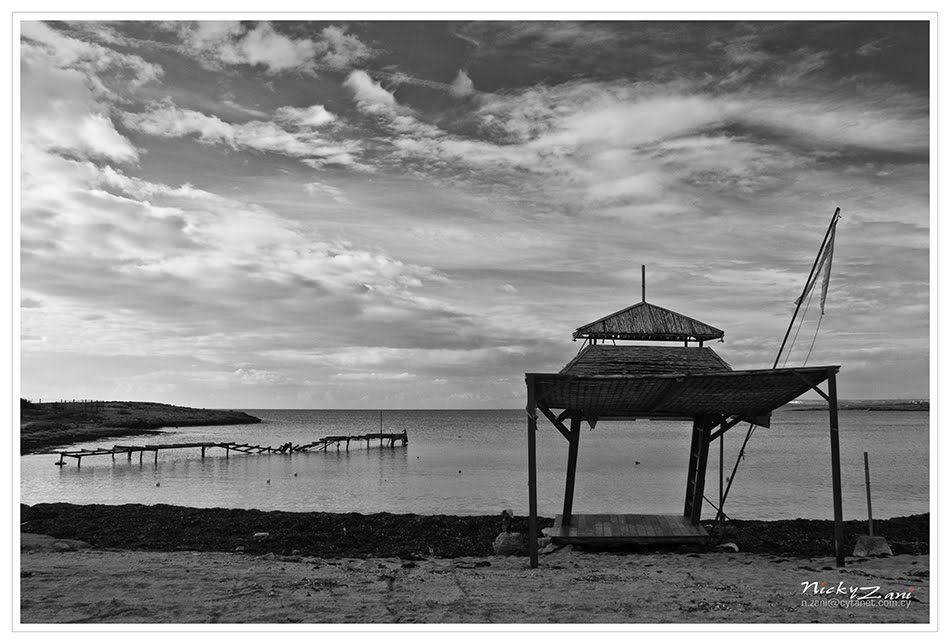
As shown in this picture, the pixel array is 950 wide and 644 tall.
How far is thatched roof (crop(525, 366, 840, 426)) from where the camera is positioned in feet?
34.1

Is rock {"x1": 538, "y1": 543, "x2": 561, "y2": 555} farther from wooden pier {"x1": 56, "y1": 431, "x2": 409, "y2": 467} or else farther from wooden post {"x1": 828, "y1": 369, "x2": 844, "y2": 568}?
wooden pier {"x1": 56, "y1": 431, "x2": 409, "y2": 467}

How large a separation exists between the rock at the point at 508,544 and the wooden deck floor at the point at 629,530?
0.71m

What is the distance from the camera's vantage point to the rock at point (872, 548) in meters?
11.8

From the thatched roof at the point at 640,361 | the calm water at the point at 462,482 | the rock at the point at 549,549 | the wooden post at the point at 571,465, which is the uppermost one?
the thatched roof at the point at 640,361

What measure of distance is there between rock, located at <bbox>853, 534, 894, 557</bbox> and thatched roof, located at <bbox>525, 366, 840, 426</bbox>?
2.81m

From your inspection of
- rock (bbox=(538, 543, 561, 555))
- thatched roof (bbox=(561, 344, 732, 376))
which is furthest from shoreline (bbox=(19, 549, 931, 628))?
thatched roof (bbox=(561, 344, 732, 376))

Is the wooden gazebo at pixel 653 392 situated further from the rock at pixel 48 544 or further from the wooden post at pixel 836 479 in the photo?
the rock at pixel 48 544

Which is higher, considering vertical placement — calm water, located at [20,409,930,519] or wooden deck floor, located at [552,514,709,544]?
wooden deck floor, located at [552,514,709,544]

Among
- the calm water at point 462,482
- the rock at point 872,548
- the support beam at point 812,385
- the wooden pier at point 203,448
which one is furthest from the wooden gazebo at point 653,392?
the wooden pier at point 203,448

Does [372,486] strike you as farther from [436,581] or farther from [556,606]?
[556,606]

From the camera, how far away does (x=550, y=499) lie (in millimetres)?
25578
